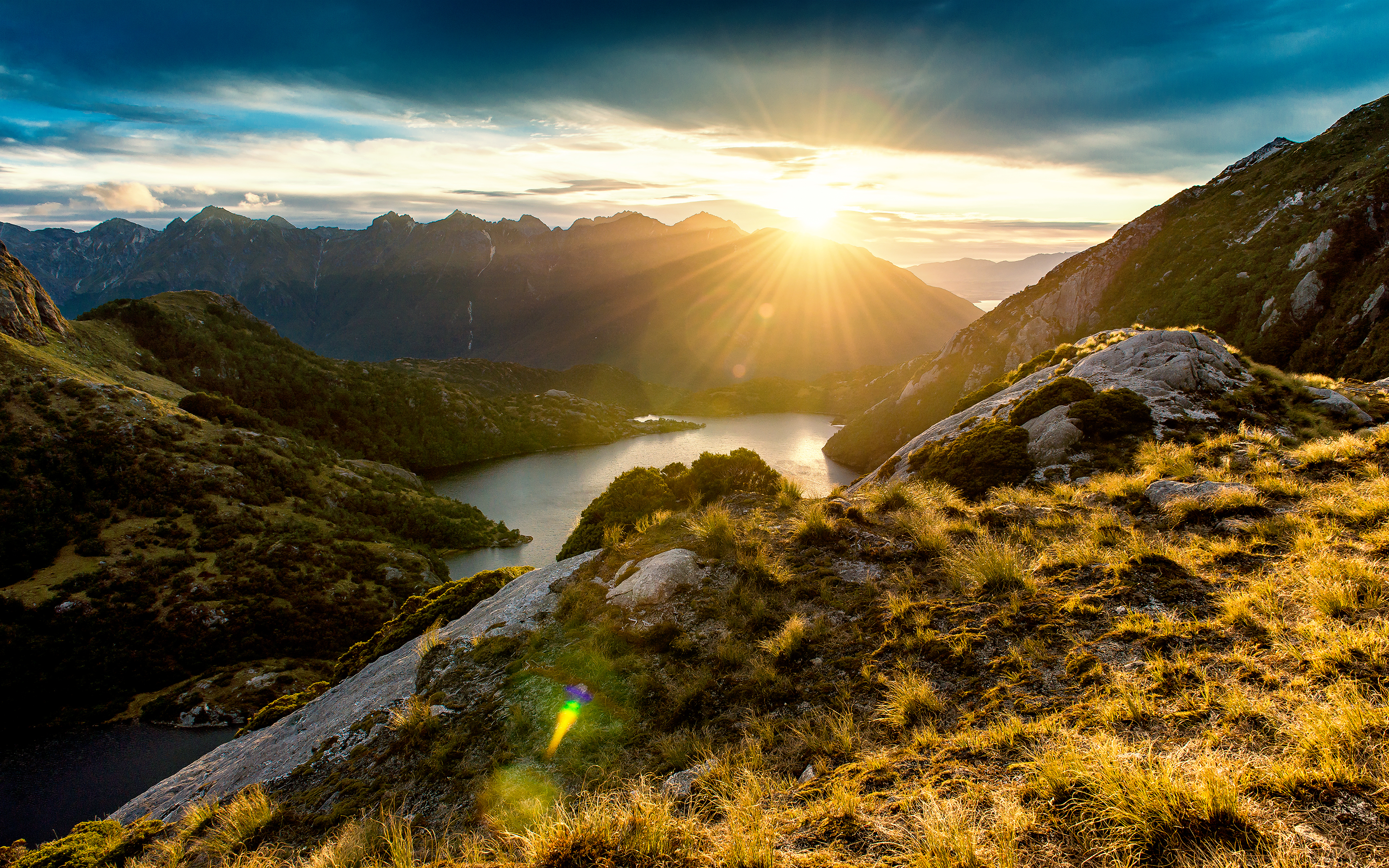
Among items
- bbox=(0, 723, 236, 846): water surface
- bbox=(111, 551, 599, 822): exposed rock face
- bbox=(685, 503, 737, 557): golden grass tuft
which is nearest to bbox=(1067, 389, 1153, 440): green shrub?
bbox=(685, 503, 737, 557): golden grass tuft

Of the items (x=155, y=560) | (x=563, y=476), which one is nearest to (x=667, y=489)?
(x=155, y=560)

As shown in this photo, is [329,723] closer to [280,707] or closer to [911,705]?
[280,707]

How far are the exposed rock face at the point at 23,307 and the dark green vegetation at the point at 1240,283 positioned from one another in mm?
137085

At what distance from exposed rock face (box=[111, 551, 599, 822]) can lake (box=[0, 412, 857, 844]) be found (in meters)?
9.33

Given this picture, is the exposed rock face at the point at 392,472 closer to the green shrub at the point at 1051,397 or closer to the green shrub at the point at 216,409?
the green shrub at the point at 216,409

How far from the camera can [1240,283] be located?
225ft

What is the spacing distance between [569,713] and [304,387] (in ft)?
662

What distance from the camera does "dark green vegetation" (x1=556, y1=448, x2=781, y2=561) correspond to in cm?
1711

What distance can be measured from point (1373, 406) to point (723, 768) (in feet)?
78.3

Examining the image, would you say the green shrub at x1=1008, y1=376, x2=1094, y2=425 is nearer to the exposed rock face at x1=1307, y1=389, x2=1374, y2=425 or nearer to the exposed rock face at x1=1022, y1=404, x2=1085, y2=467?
the exposed rock face at x1=1022, y1=404, x2=1085, y2=467

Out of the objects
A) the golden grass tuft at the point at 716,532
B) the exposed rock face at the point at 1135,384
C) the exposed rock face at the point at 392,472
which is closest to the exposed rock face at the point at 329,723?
the golden grass tuft at the point at 716,532

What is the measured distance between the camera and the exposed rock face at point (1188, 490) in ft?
33.5

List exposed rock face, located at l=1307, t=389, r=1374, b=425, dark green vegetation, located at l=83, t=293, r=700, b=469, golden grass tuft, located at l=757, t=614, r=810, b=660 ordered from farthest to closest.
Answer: dark green vegetation, located at l=83, t=293, r=700, b=469
exposed rock face, located at l=1307, t=389, r=1374, b=425
golden grass tuft, located at l=757, t=614, r=810, b=660

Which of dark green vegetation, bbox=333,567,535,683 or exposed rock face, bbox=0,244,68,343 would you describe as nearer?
dark green vegetation, bbox=333,567,535,683
